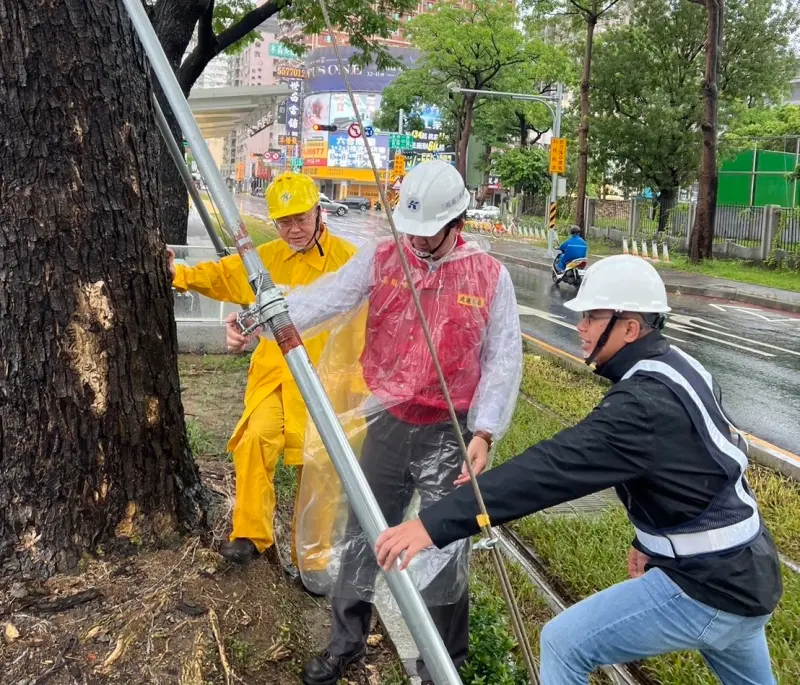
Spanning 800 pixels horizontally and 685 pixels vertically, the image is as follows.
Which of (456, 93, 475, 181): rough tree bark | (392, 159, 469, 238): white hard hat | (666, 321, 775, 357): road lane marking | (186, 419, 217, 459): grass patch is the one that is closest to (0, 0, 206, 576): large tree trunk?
(392, 159, 469, 238): white hard hat

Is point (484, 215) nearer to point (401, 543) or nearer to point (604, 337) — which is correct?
point (604, 337)

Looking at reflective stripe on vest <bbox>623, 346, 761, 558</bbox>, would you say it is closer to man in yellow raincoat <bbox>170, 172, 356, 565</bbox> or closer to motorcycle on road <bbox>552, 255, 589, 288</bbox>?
man in yellow raincoat <bbox>170, 172, 356, 565</bbox>

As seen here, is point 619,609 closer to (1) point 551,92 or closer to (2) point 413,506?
(2) point 413,506

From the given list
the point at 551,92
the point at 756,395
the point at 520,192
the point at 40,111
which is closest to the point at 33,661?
the point at 40,111

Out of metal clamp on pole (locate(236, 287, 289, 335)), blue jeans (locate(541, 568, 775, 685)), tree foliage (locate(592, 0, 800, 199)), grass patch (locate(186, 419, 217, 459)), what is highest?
tree foliage (locate(592, 0, 800, 199))

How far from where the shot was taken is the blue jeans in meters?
1.96

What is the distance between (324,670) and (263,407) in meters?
1.03

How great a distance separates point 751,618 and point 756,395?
6.44m

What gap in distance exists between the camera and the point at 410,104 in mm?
44625

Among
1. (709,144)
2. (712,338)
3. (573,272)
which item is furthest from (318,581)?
(709,144)

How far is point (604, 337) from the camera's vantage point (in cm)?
210

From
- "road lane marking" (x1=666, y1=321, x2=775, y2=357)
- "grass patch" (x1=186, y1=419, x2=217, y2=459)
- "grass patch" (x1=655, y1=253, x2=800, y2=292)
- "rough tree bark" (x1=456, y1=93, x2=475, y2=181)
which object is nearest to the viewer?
"grass patch" (x1=186, y1=419, x2=217, y2=459)

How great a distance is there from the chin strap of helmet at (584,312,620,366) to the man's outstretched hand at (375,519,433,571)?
66 centimetres

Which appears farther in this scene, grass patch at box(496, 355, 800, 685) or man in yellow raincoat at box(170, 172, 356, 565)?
man in yellow raincoat at box(170, 172, 356, 565)
